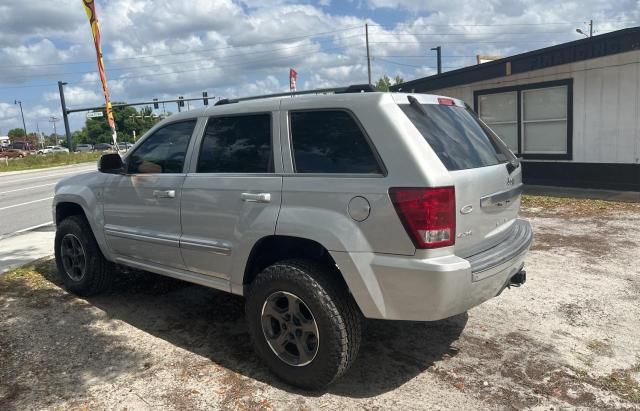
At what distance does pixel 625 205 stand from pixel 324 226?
831cm

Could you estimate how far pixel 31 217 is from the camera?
11.1 metres

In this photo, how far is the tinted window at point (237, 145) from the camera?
3600mm

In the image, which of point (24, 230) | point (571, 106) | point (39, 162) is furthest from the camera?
point (39, 162)

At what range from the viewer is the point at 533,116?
40.3ft

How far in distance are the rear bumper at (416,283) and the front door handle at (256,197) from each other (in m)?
0.65

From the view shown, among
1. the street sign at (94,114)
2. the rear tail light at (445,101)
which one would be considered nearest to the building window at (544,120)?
the rear tail light at (445,101)

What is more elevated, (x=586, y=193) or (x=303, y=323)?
(x=303, y=323)

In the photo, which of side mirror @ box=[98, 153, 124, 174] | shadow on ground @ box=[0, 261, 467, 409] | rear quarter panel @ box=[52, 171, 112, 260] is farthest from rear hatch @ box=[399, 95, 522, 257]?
rear quarter panel @ box=[52, 171, 112, 260]

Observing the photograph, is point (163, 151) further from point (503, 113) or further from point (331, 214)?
point (503, 113)

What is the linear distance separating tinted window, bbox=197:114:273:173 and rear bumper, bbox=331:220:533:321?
986 millimetres

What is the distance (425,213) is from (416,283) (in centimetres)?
39

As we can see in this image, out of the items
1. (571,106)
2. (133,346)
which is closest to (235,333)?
(133,346)

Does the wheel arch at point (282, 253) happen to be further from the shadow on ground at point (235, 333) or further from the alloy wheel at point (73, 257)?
the alloy wheel at point (73, 257)

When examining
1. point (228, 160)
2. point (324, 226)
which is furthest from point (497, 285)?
point (228, 160)
